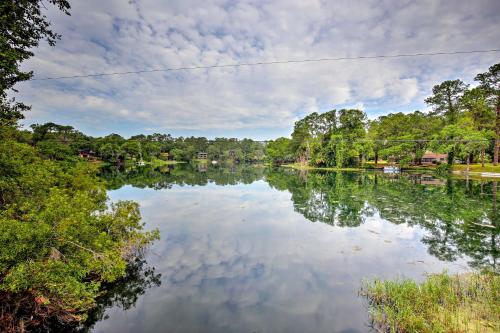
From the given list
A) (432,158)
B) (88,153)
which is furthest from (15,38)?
(88,153)

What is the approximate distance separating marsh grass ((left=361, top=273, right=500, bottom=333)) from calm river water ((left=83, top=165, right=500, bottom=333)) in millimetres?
502

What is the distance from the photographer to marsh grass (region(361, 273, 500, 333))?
571cm

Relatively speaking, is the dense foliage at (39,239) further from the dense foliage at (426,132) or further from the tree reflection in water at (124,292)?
the dense foliage at (426,132)

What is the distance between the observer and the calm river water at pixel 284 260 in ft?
22.7

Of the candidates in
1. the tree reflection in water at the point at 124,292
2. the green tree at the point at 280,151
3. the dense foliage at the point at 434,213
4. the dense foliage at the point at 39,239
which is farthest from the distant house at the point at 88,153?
the tree reflection in water at the point at 124,292

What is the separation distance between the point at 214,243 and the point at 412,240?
10.1m

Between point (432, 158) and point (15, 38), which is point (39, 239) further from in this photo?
point (432, 158)

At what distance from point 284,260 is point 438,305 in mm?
5475

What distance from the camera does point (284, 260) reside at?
35.3 feet

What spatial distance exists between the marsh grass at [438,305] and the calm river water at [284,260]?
50 cm

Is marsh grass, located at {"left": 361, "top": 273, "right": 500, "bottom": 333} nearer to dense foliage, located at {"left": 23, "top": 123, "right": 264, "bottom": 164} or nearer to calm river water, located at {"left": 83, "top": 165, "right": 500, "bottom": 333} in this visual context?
calm river water, located at {"left": 83, "top": 165, "right": 500, "bottom": 333}

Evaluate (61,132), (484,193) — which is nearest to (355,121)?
(484,193)

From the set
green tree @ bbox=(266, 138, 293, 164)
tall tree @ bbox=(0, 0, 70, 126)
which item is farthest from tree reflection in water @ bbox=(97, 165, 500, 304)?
green tree @ bbox=(266, 138, 293, 164)

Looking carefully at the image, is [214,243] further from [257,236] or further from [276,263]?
[276,263]
